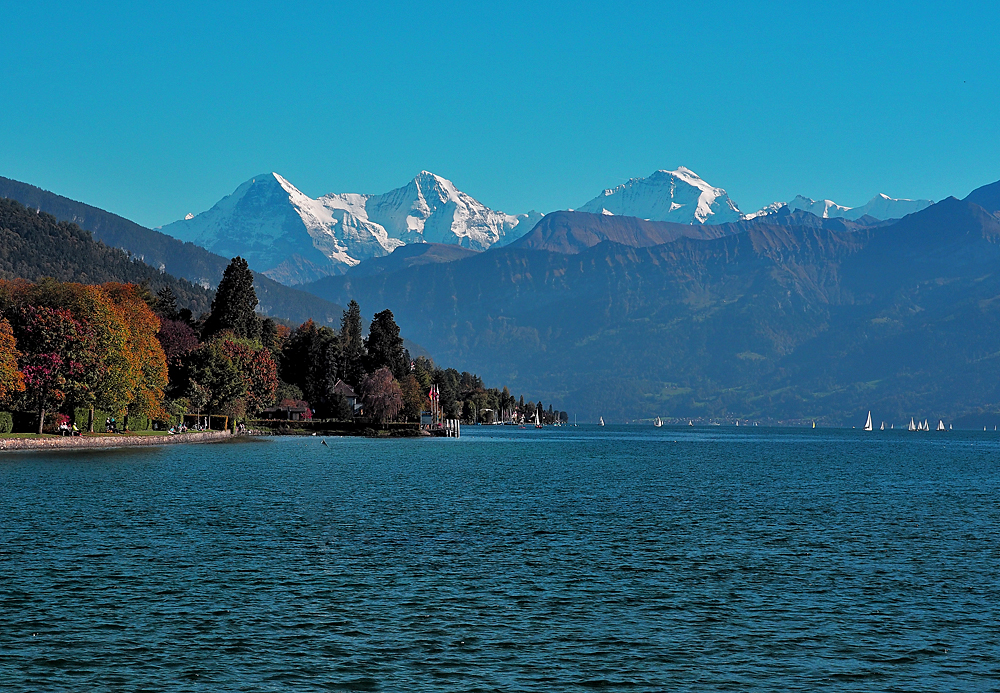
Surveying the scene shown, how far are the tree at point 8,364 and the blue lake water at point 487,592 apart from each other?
39028 millimetres

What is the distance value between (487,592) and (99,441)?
101382 millimetres

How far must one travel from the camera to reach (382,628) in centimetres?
2756

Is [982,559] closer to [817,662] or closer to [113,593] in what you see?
[817,662]

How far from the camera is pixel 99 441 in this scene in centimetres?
12169

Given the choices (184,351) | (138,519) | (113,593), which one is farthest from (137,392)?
(113,593)

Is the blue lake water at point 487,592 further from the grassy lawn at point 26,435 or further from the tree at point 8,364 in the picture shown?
the grassy lawn at point 26,435

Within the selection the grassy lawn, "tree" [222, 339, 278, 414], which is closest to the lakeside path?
the grassy lawn

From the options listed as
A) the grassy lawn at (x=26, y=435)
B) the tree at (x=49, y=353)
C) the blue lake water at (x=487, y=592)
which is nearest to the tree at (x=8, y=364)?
the tree at (x=49, y=353)

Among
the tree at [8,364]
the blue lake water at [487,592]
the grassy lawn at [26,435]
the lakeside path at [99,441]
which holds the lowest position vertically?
the blue lake water at [487,592]

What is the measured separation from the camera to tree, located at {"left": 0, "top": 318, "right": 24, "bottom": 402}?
10250 cm

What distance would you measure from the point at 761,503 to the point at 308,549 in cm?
3620

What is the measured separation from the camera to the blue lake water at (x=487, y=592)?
23516 millimetres

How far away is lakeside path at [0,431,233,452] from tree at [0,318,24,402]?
18.1 ft

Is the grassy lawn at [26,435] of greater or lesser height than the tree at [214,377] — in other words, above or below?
below
